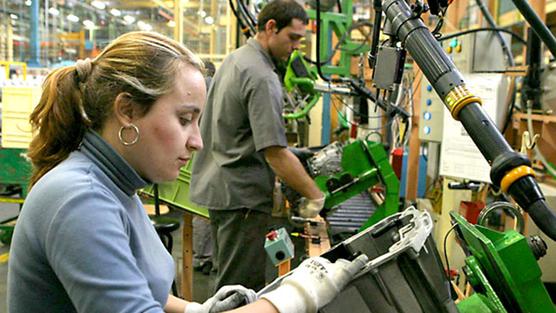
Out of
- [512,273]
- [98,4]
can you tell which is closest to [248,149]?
[512,273]

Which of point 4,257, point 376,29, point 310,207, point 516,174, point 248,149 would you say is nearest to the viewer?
point 516,174

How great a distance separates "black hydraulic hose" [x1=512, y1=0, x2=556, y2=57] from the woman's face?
0.59 meters

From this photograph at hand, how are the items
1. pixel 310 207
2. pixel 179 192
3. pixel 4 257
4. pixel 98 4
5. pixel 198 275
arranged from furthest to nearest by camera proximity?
1. pixel 98 4
2. pixel 4 257
3. pixel 198 275
4. pixel 179 192
5. pixel 310 207

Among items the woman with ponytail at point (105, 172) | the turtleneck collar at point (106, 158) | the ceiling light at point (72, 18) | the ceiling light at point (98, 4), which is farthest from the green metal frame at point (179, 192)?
the ceiling light at point (72, 18)

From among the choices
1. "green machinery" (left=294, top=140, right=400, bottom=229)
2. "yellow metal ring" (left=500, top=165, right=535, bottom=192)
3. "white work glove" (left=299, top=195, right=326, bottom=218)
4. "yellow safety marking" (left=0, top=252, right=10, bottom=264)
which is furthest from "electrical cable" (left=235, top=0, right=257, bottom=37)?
"yellow safety marking" (left=0, top=252, right=10, bottom=264)

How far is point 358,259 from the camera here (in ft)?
3.17

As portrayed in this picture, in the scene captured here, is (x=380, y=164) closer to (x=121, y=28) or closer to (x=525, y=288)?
(x=525, y=288)

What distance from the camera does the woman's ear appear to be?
877 mm

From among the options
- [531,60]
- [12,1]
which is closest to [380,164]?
[531,60]

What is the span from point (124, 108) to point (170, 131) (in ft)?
0.29

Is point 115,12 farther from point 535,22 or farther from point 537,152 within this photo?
point 535,22

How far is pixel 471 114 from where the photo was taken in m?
0.73

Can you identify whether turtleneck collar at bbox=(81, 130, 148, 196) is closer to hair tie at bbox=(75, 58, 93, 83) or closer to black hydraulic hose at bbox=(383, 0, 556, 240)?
hair tie at bbox=(75, 58, 93, 83)

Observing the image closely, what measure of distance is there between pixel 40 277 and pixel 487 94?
2.07 meters
